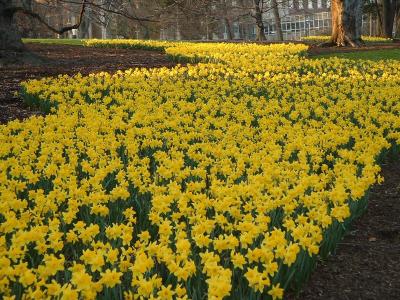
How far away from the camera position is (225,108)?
8266 mm

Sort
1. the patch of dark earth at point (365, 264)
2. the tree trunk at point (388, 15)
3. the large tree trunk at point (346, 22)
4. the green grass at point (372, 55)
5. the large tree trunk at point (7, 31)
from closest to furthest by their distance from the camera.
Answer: the patch of dark earth at point (365, 264) → the large tree trunk at point (7, 31) → the green grass at point (372, 55) → the large tree trunk at point (346, 22) → the tree trunk at point (388, 15)

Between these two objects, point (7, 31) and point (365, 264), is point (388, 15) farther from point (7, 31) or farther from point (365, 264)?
point (365, 264)

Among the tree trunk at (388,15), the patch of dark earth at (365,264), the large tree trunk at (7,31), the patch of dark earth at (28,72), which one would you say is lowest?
the patch of dark earth at (365,264)

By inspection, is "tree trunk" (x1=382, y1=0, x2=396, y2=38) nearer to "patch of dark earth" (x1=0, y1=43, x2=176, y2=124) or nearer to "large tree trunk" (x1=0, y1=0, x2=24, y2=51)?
"patch of dark earth" (x1=0, y1=43, x2=176, y2=124)

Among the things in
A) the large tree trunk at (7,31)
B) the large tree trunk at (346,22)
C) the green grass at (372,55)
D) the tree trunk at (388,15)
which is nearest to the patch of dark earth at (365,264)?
the large tree trunk at (7,31)

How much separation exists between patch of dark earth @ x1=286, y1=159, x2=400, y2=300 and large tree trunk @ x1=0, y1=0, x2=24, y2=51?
1223 centimetres

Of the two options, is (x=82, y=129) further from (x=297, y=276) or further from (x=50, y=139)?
(x=297, y=276)

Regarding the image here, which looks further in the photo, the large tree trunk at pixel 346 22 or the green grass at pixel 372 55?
the large tree trunk at pixel 346 22

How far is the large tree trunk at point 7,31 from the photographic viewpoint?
14492mm

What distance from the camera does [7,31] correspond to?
14.5 metres

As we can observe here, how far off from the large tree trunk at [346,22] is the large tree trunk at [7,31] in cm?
1405

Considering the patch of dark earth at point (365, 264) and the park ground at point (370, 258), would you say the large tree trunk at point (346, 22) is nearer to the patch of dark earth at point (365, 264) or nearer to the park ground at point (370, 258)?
the park ground at point (370, 258)

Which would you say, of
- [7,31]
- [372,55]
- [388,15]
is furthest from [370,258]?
[388,15]

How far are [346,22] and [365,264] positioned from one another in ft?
67.8
